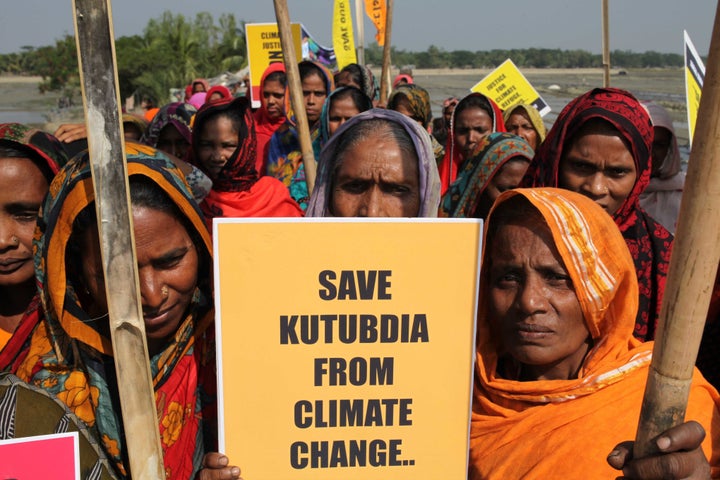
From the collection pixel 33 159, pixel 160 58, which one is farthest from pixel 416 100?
pixel 160 58

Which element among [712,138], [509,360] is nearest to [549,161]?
[509,360]

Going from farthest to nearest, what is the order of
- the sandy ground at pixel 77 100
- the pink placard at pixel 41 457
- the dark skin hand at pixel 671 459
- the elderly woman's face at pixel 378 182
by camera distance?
the sandy ground at pixel 77 100
the elderly woman's face at pixel 378 182
the pink placard at pixel 41 457
the dark skin hand at pixel 671 459

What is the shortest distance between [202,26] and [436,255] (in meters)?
53.0

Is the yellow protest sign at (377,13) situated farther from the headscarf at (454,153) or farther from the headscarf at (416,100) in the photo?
the headscarf at (454,153)

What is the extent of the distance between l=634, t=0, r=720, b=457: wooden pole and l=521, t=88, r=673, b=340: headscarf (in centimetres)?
156

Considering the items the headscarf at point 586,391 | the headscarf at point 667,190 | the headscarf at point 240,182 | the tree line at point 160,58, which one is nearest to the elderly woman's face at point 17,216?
the headscarf at point 586,391

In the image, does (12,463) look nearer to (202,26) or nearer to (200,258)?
(200,258)

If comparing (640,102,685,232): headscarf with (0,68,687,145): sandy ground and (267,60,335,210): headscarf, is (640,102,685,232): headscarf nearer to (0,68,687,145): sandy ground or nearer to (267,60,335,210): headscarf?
(267,60,335,210): headscarf

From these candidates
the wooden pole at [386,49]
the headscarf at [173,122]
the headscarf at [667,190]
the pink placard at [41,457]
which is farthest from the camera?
the wooden pole at [386,49]

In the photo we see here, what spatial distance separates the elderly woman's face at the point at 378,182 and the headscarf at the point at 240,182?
2173 mm

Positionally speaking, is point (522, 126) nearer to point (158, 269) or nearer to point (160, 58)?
point (158, 269)

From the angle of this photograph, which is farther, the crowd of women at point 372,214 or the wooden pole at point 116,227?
the crowd of women at point 372,214

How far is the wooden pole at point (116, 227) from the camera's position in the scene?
128cm

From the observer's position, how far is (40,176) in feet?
7.20
